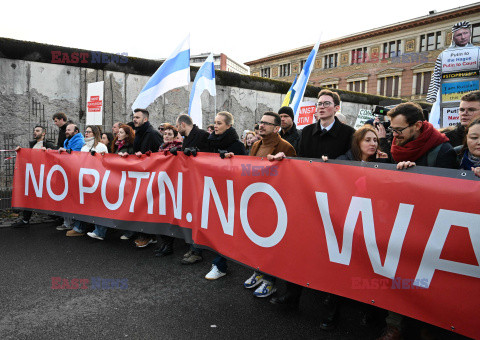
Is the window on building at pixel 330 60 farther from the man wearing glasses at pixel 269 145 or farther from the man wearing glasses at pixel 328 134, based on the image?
the man wearing glasses at pixel 269 145

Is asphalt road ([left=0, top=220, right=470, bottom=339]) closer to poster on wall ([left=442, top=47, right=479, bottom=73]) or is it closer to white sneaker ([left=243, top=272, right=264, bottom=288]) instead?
white sneaker ([left=243, top=272, right=264, bottom=288])

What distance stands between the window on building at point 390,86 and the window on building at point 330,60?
23.4ft

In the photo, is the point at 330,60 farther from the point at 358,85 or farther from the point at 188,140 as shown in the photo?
the point at 188,140

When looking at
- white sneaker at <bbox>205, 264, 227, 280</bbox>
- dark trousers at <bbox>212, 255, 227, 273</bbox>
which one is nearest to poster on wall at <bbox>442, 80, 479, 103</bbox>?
dark trousers at <bbox>212, 255, 227, 273</bbox>

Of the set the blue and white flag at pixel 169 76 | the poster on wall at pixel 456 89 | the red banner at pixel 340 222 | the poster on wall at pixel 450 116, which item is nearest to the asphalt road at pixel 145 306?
the red banner at pixel 340 222

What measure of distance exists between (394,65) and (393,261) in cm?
4286

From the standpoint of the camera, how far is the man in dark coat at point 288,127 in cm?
479

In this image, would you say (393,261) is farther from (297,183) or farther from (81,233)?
(81,233)

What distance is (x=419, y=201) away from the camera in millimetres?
2283

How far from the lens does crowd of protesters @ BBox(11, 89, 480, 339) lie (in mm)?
2492

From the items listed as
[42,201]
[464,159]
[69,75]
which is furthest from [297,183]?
[69,75]

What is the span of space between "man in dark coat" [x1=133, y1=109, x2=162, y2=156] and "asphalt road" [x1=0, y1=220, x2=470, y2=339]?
63.0 inches

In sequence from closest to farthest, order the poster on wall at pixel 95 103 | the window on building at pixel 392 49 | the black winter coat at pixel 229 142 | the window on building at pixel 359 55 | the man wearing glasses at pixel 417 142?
the man wearing glasses at pixel 417 142 < the black winter coat at pixel 229 142 < the poster on wall at pixel 95 103 < the window on building at pixel 392 49 < the window on building at pixel 359 55

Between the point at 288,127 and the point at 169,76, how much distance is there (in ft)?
8.02
